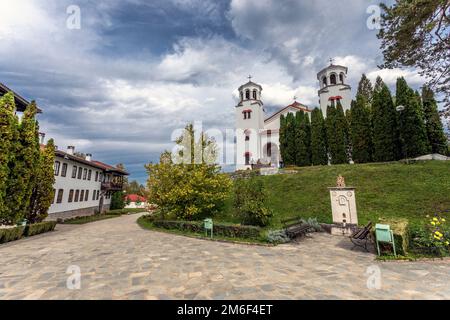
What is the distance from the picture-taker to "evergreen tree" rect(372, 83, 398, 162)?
78.1 feet

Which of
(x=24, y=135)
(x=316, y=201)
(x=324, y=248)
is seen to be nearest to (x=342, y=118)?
(x=316, y=201)

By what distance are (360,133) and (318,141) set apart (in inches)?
203

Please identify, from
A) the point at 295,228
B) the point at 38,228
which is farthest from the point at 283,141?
the point at 38,228

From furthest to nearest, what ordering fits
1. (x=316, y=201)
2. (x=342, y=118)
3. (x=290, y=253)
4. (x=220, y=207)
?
(x=342, y=118) → (x=220, y=207) → (x=316, y=201) → (x=290, y=253)

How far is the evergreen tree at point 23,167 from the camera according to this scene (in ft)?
42.1

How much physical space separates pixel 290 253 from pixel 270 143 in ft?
106

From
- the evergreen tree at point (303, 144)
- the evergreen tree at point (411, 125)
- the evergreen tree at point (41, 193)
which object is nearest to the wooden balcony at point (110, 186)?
the evergreen tree at point (41, 193)

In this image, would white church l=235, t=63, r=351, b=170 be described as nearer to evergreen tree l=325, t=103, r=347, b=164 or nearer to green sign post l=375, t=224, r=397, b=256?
evergreen tree l=325, t=103, r=347, b=164

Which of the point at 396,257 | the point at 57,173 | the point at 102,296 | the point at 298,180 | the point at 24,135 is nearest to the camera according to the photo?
the point at 102,296

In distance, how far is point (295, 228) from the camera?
1049cm

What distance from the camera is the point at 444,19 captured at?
8430 mm

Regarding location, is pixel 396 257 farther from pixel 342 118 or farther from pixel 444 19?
pixel 342 118

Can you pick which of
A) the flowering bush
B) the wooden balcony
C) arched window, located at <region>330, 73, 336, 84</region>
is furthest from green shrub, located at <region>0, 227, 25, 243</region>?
Answer: arched window, located at <region>330, 73, 336, 84</region>

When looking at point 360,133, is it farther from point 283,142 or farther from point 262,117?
point 262,117
